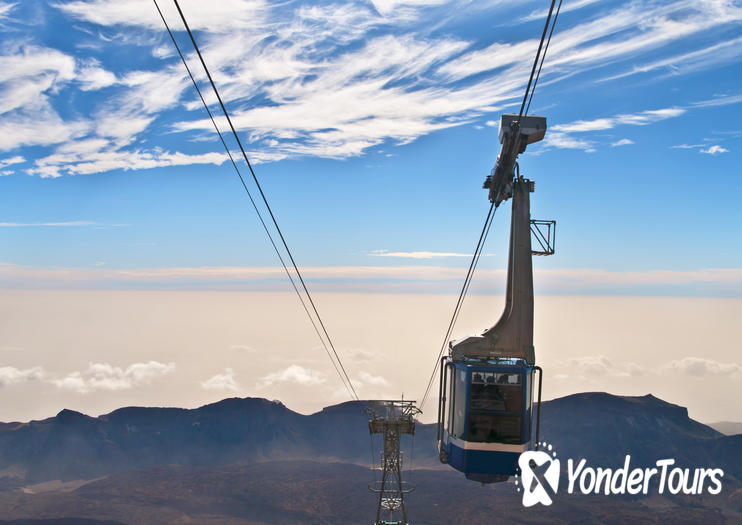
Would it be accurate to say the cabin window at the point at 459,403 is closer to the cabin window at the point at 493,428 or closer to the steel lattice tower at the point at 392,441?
the cabin window at the point at 493,428

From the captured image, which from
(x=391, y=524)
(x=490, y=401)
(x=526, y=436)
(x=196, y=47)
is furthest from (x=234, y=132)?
(x=391, y=524)

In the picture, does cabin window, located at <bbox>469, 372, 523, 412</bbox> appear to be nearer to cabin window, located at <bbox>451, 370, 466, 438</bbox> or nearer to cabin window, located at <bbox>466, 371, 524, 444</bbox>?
cabin window, located at <bbox>466, 371, 524, 444</bbox>

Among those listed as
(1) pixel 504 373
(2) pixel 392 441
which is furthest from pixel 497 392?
(2) pixel 392 441

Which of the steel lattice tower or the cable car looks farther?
the steel lattice tower

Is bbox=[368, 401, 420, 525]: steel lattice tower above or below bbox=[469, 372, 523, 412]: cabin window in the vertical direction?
below

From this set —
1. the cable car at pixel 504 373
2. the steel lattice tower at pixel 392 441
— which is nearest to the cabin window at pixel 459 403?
the cable car at pixel 504 373

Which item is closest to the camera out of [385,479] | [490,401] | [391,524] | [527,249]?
[490,401]

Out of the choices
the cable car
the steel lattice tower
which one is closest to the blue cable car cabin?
the cable car

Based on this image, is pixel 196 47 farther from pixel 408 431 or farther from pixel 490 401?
pixel 408 431

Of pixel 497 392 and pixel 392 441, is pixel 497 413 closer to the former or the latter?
pixel 497 392

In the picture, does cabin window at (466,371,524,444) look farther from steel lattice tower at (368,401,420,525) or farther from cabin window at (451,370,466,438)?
steel lattice tower at (368,401,420,525)
